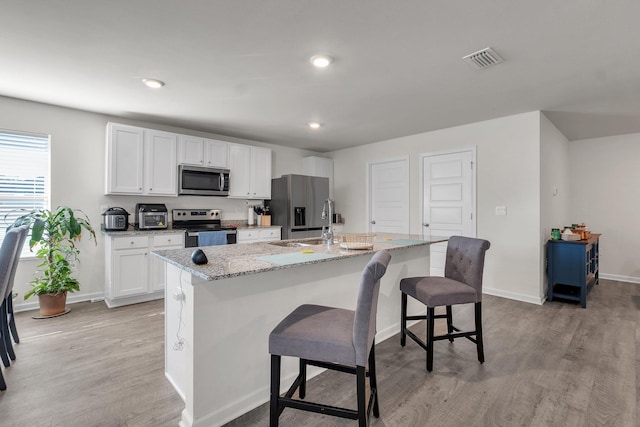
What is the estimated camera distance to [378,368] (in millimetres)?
2246

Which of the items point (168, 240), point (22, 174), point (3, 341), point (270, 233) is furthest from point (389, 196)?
point (22, 174)

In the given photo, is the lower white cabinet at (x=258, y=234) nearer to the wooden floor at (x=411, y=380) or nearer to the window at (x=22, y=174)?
the wooden floor at (x=411, y=380)

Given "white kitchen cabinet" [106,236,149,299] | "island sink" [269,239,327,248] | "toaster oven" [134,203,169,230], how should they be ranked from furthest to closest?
"toaster oven" [134,203,169,230] → "white kitchen cabinet" [106,236,149,299] → "island sink" [269,239,327,248]

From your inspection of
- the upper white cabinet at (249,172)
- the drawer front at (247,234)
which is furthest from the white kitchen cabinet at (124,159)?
the drawer front at (247,234)

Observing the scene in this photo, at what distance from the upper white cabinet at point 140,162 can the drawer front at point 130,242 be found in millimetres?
611

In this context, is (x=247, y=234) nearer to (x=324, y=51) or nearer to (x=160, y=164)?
(x=160, y=164)

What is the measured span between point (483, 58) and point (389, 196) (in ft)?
10.1

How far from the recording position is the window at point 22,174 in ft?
11.3

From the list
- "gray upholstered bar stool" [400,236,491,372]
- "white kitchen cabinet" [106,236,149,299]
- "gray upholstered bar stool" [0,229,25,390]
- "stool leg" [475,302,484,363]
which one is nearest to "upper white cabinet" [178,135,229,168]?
"white kitchen cabinet" [106,236,149,299]

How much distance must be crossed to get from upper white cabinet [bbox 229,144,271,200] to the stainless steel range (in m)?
0.45

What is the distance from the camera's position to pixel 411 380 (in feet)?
6.86

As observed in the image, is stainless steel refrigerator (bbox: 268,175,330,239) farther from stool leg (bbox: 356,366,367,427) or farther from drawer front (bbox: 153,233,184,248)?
stool leg (bbox: 356,366,367,427)

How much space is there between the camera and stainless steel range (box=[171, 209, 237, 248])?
13.5 ft

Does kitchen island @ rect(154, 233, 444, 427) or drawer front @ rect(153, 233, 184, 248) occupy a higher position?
drawer front @ rect(153, 233, 184, 248)
